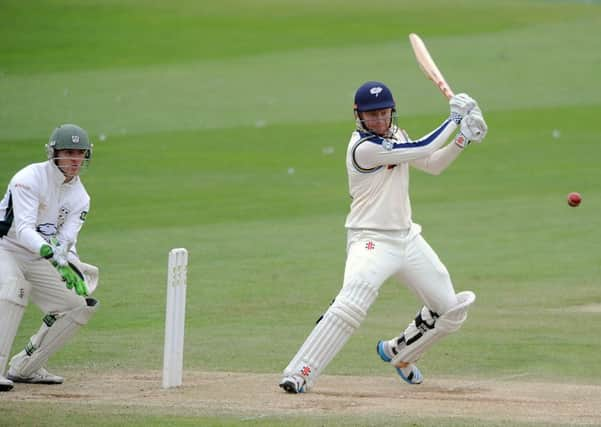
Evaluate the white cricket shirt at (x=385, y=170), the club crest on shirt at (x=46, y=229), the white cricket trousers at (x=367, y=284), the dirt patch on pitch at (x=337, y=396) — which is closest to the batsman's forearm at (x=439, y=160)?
the white cricket shirt at (x=385, y=170)

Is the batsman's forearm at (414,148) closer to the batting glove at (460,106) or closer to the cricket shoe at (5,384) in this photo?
the batting glove at (460,106)

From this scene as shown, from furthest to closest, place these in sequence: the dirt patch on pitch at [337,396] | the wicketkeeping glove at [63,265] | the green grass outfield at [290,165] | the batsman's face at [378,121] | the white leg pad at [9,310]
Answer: the green grass outfield at [290,165], the batsman's face at [378,121], the white leg pad at [9,310], the wicketkeeping glove at [63,265], the dirt patch on pitch at [337,396]

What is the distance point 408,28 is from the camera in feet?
129

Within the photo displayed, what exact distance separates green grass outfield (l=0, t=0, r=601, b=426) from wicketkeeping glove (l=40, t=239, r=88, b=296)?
43.2 inches

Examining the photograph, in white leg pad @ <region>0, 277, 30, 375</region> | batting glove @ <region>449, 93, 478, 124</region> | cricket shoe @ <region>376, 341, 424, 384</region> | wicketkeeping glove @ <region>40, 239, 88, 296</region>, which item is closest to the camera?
wicketkeeping glove @ <region>40, 239, 88, 296</region>

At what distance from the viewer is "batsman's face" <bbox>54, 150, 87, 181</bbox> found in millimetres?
→ 8953

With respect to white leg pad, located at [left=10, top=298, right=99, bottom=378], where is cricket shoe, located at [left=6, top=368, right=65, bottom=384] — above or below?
below

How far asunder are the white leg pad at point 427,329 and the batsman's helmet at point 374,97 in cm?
146

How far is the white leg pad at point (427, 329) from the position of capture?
8.95 metres

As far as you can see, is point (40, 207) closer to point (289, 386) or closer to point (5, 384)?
point (5, 384)

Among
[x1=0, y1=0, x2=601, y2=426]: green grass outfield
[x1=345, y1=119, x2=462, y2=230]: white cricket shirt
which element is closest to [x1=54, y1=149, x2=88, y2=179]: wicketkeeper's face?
[x1=0, y1=0, x2=601, y2=426]: green grass outfield

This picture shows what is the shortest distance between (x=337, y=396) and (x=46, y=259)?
224 centimetres

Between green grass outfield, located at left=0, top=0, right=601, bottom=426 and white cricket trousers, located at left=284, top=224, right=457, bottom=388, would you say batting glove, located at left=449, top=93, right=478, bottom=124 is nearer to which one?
white cricket trousers, located at left=284, top=224, right=457, bottom=388

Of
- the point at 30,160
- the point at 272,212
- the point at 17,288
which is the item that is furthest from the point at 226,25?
the point at 17,288
